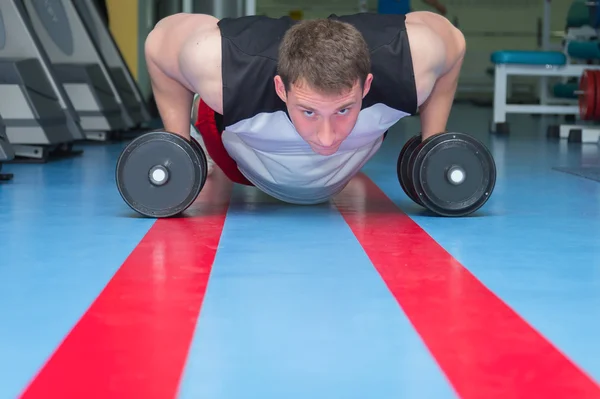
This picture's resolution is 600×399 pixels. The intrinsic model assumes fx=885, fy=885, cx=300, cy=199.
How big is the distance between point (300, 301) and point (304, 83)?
663mm

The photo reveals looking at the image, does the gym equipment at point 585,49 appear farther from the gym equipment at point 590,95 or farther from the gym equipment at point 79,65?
the gym equipment at point 79,65

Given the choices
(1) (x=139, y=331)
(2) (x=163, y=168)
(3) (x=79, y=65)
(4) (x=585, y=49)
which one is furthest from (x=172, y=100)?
(4) (x=585, y=49)

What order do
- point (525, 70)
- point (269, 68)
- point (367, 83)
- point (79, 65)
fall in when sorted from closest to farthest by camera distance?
point (367, 83) → point (269, 68) → point (79, 65) → point (525, 70)

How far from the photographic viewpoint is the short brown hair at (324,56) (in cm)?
227

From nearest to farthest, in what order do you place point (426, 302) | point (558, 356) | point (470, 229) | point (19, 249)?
point (558, 356)
point (426, 302)
point (19, 249)
point (470, 229)

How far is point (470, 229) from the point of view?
2.83 m

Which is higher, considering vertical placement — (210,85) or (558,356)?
(210,85)

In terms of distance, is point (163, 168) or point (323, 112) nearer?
point (323, 112)

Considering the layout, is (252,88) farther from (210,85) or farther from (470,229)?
(470,229)

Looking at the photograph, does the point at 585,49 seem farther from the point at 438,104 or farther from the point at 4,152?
the point at 4,152

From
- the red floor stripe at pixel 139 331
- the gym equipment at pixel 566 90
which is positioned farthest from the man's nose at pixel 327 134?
the gym equipment at pixel 566 90

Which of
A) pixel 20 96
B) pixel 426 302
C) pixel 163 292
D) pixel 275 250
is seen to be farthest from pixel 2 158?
pixel 426 302

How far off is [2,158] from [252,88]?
5.77 feet

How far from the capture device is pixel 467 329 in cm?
169
